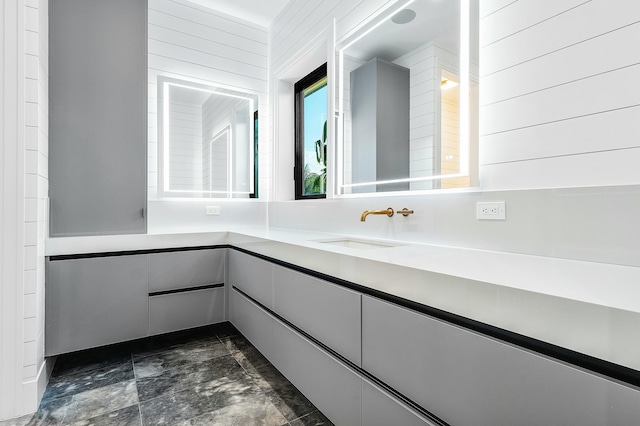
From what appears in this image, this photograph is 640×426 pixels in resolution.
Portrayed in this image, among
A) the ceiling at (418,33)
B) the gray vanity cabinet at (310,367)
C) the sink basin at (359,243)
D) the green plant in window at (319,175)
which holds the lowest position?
the gray vanity cabinet at (310,367)

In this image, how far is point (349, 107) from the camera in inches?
90.5

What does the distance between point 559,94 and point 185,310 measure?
7.91ft

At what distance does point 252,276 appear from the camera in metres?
2.10

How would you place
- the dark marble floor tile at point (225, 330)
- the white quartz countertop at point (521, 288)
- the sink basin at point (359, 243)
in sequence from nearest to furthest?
the white quartz countertop at point (521, 288) → the sink basin at point (359, 243) → the dark marble floor tile at point (225, 330)

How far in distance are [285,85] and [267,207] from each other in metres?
1.20

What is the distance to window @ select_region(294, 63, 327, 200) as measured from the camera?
285 centimetres

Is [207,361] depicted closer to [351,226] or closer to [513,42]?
[351,226]

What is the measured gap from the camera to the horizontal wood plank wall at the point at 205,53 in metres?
2.72

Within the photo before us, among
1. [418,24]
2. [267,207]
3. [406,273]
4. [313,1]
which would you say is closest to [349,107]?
[418,24]

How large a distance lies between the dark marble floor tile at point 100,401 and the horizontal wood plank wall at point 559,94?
2.02m

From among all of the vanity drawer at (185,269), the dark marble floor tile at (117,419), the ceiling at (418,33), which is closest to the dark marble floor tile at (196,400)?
the dark marble floor tile at (117,419)

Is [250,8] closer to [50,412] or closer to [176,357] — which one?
[176,357]

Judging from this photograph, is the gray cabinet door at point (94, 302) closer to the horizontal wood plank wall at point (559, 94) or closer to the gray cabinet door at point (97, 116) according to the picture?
the gray cabinet door at point (97, 116)

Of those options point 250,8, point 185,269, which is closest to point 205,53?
point 250,8
